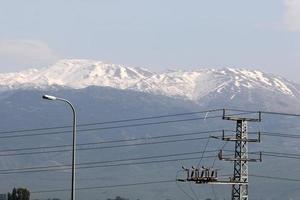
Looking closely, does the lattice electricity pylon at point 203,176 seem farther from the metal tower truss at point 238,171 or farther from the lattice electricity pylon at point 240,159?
the lattice electricity pylon at point 240,159

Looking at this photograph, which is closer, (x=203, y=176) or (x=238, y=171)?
(x=203, y=176)

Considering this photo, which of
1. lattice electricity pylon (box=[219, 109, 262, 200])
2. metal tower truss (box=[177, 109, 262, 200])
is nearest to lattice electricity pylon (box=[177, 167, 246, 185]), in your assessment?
metal tower truss (box=[177, 109, 262, 200])

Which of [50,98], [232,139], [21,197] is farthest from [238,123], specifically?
[21,197]

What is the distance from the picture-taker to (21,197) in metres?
161

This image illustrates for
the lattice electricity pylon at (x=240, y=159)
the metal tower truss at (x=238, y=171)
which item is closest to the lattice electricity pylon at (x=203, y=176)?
the metal tower truss at (x=238, y=171)

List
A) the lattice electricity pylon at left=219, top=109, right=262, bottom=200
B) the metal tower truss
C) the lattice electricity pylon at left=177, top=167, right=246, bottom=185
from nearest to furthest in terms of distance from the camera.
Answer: the lattice electricity pylon at left=177, top=167, right=246, bottom=185, the metal tower truss, the lattice electricity pylon at left=219, top=109, right=262, bottom=200

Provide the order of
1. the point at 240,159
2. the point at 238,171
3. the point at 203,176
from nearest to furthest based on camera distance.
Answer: the point at 240,159 → the point at 203,176 → the point at 238,171

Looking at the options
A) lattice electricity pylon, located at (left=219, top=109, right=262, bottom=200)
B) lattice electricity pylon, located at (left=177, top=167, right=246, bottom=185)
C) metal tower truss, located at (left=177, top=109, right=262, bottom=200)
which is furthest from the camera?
lattice electricity pylon, located at (left=219, top=109, right=262, bottom=200)

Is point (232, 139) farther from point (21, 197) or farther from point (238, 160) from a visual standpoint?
point (21, 197)

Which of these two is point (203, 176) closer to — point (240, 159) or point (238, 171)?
point (238, 171)

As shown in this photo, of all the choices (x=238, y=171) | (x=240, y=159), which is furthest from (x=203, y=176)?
(x=240, y=159)

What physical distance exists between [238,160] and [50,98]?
2922cm

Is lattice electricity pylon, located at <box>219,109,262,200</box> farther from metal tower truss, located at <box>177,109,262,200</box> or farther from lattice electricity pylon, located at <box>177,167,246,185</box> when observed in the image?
lattice electricity pylon, located at <box>177,167,246,185</box>

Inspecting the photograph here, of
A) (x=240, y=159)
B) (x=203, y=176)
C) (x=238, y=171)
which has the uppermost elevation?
(x=240, y=159)
